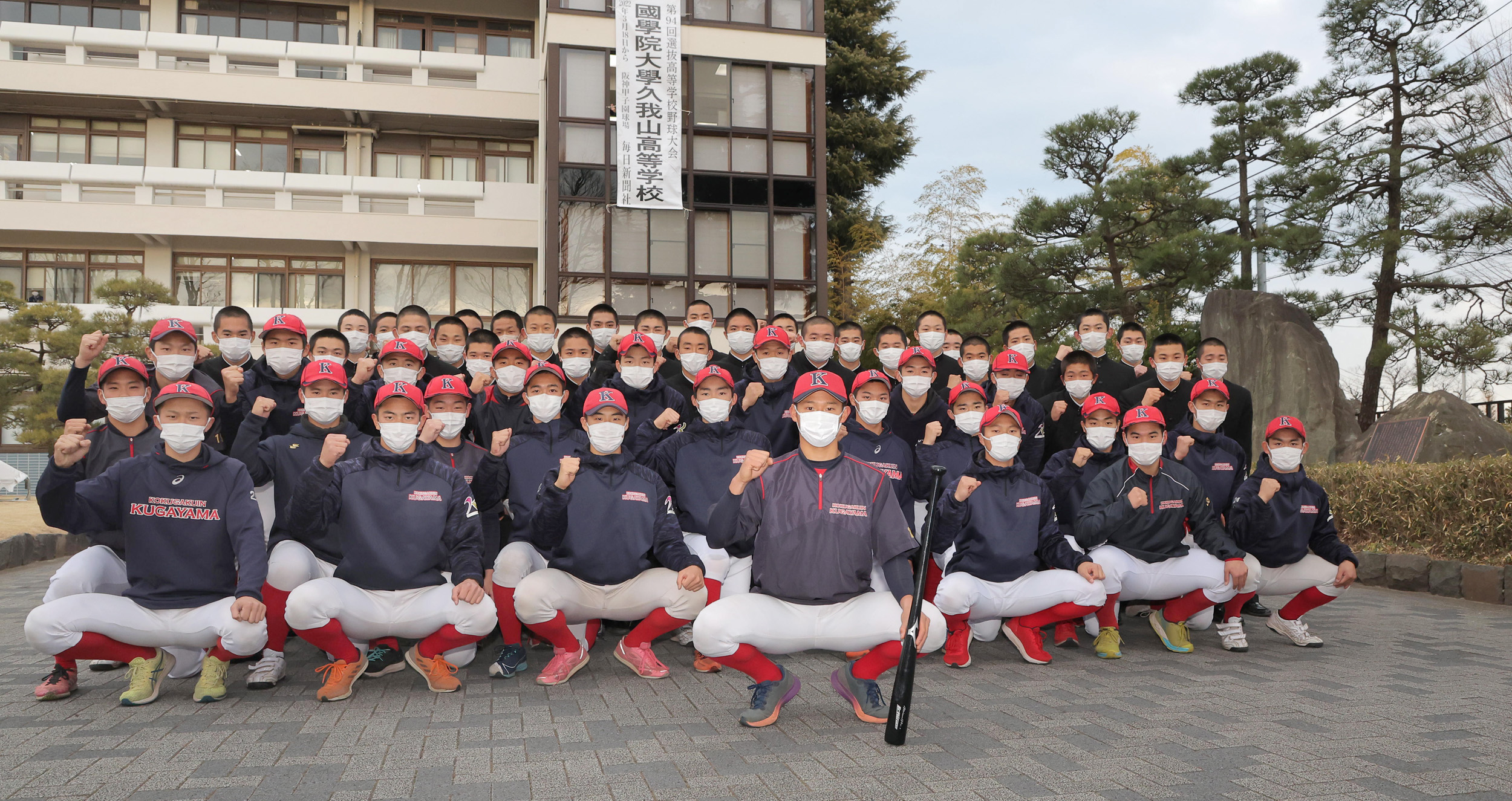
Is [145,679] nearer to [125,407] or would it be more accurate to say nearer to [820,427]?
[125,407]

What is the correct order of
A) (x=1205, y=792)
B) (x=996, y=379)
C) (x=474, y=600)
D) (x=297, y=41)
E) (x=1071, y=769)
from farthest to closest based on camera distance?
(x=297, y=41), (x=996, y=379), (x=474, y=600), (x=1071, y=769), (x=1205, y=792)

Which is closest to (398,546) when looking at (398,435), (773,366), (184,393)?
(398,435)

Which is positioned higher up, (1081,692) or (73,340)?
(73,340)

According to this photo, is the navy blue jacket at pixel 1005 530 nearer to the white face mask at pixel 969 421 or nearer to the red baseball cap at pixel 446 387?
the white face mask at pixel 969 421

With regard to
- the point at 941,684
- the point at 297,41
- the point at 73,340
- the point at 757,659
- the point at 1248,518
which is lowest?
the point at 941,684

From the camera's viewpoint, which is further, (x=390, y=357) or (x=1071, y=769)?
(x=390, y=357)

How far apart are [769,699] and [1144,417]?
11.1ft

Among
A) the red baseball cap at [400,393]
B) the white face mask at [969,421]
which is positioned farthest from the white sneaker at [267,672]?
the white face mask at [969,421]

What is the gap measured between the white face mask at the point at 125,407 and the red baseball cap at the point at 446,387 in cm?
159

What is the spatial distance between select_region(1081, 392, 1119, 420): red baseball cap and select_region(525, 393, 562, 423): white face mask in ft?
12.0

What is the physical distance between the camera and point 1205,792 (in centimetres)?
372

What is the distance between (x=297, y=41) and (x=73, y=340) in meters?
9.90

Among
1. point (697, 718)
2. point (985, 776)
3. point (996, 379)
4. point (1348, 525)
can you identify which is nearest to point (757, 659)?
point (697, 718)

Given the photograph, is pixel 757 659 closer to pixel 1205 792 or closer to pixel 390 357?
pixel 1205 792
